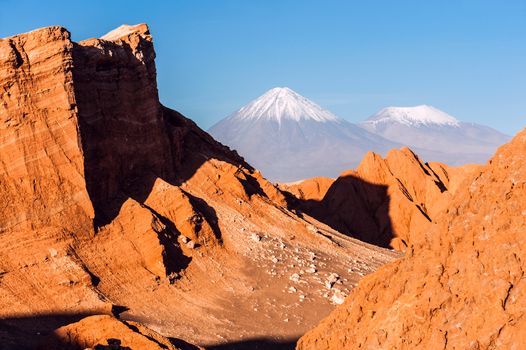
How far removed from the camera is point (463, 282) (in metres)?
12.0

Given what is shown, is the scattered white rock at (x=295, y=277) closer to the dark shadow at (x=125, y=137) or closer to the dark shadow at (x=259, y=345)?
the dark shadow at (x=125, y=137)

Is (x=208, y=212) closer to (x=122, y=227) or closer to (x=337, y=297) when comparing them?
(x=122, y=227)

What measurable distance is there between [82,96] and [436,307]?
63.2 ft

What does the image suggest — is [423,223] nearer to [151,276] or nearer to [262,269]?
[262,269]

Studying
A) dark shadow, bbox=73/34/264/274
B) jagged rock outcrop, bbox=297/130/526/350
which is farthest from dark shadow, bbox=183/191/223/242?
jagged rock outcrop, bbox=297/130/526/350

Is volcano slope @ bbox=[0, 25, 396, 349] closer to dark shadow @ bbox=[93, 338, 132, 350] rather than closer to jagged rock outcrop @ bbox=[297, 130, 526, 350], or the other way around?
dark shadow @ bbox=[93, 338, 132, 350]

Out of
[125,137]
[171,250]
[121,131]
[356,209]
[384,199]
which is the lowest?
[171,250]

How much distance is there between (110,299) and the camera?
24.4 meters

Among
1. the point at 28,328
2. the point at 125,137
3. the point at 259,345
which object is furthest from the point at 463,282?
the point at 125,137

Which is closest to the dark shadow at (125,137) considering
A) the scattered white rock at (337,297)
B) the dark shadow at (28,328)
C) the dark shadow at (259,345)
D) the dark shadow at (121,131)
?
the dark shadow at (121,131)

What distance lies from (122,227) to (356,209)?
73.9 ft

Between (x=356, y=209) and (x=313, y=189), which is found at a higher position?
(x=313, y=189)

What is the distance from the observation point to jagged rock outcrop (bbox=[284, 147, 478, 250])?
4619 cm

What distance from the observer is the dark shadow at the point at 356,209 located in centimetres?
4600
